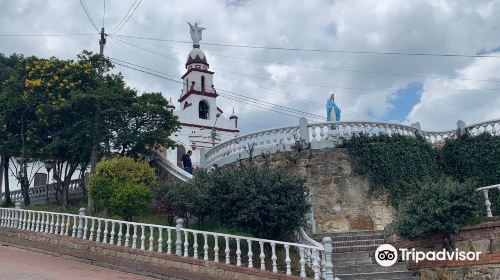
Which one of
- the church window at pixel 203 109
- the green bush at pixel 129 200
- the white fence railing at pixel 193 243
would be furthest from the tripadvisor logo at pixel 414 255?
the church window at pixel 203 109

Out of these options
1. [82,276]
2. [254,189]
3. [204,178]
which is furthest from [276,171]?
[82,276]

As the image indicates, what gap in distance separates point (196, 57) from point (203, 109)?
14.7 ft

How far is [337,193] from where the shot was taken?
41.1ft

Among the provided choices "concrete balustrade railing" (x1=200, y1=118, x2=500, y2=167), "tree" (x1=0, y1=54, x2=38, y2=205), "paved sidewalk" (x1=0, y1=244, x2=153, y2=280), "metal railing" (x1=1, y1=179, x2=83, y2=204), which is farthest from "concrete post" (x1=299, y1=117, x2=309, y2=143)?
"tree" (x1=0, y1=54, x2=38, y2=205)

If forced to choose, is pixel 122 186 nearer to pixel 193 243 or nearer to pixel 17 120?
pixel 193 243

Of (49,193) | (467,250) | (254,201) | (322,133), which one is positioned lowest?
(467,250)

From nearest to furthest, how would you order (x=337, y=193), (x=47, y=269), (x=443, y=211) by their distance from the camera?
(x=443, y=211), (x=47, y=269), (x=337, y=193)

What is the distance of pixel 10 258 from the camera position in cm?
1013

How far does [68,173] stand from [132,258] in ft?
26.7

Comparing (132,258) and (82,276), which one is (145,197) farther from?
(82,276)

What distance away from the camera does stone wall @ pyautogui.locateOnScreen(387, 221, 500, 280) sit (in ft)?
26.5

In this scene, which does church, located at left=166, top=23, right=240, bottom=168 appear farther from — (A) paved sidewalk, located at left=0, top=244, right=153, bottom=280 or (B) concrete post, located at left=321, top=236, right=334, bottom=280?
(B) concrete post, located at left=321, top=236, right=334, bottom=280

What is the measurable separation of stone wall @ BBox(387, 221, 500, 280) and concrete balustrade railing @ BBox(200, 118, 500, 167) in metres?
4.79

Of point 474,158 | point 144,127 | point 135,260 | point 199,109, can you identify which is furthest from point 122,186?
point 199,109
